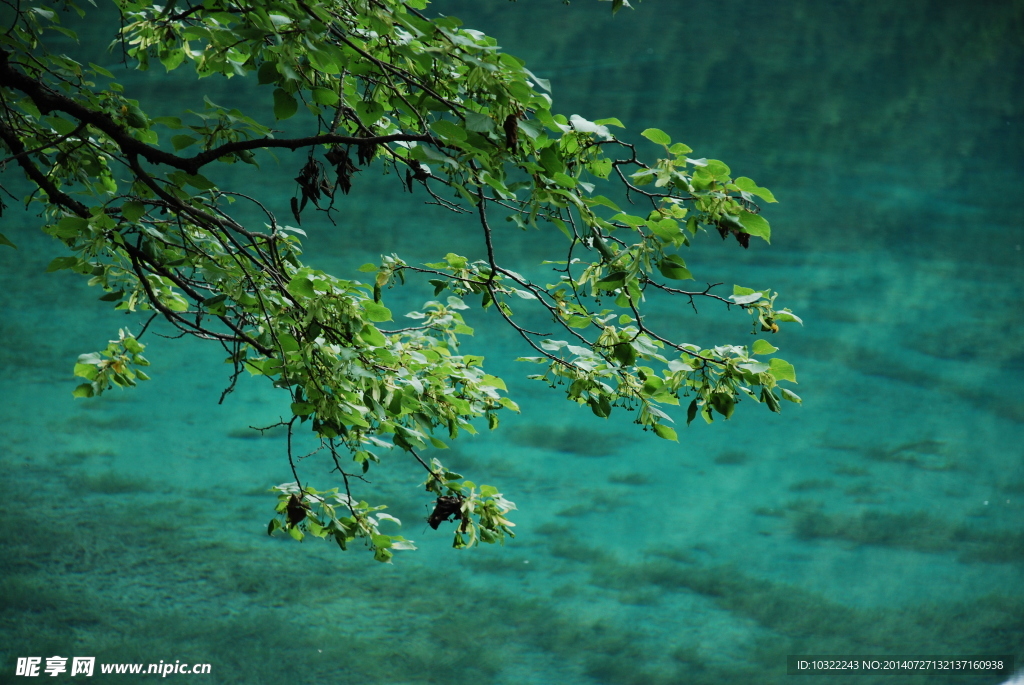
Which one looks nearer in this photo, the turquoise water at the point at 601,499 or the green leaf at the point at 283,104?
the green leaf at the point at 283,104

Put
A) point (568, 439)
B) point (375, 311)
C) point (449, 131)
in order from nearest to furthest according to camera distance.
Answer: point (449, 131), point (375, 311), point (568, 439)

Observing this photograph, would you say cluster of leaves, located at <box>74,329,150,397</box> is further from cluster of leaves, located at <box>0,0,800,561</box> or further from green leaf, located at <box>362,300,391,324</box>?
green leaf, located at <box>362,300,391,324</box>

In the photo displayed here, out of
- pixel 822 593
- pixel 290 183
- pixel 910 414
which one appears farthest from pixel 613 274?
pixel 290 183

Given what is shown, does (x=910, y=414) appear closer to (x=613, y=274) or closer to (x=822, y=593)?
(x=822, y=593)

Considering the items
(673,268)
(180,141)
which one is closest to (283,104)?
(180,141)

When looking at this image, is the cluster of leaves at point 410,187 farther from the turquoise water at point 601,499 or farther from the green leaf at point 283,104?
the turquoise water at point 601,499

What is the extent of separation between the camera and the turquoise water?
3.36 metres

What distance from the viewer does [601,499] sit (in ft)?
14.3

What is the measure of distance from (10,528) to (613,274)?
323 cm

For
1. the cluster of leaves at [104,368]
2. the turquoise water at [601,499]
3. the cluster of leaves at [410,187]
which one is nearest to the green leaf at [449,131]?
the cluster of leaves at [410,187]

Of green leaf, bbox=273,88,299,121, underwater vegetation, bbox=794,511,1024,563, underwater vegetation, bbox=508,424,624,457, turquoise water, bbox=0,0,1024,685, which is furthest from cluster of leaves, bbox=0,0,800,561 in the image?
underwater vegetation, bbox=794,511,1024,563

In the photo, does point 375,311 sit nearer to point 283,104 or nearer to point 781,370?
point 283,104

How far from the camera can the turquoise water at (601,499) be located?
3.36 metres

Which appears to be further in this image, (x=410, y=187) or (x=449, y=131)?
(x=410, y=187)
